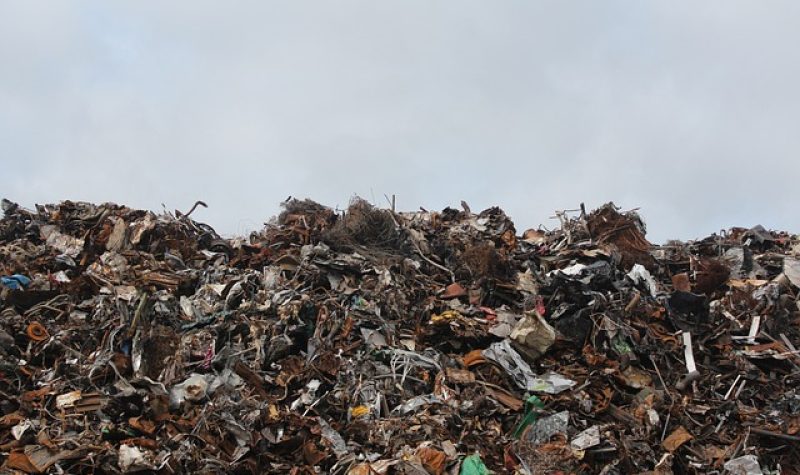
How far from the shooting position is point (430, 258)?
11.9 meters

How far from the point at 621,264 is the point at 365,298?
13.6ft

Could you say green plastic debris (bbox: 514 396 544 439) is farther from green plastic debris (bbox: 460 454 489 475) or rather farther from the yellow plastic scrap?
the yellow plastic scrap

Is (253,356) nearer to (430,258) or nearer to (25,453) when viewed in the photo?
(25,453)

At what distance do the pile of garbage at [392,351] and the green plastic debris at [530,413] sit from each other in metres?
0.02

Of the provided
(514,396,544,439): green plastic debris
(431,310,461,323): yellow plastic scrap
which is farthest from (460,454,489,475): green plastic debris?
(431,310,461,323): yellow plastic scrap

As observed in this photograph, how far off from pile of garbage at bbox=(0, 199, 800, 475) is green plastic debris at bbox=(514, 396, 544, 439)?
2 centimetres

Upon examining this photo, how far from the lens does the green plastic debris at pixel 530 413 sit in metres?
7.81

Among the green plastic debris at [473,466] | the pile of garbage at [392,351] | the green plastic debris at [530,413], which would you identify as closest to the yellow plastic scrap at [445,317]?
the pile of garbage at [392,351]

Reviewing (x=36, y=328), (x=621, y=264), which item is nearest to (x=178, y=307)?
(x=36, y=328)

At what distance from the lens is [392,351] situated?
28.8 feet

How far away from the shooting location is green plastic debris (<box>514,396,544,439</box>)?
7.81 m

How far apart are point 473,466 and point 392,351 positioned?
2.17m

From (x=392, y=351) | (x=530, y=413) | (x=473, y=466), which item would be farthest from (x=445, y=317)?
(x=473, y=466)

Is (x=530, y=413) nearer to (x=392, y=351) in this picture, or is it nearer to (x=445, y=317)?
(x=392, y=351)
